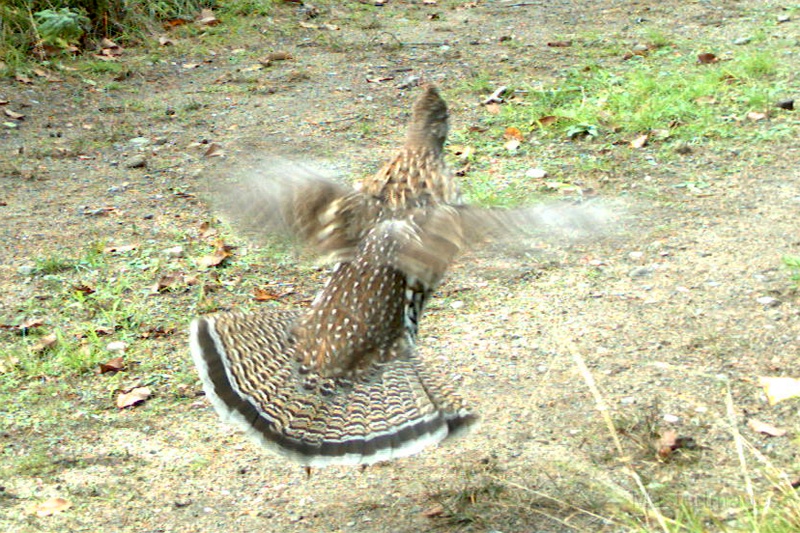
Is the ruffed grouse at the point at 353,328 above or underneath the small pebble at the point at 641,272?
above

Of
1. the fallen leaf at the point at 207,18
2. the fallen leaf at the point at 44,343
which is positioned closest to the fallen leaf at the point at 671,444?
the fallen leaf at the point at 44,343

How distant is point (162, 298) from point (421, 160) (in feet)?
6.97

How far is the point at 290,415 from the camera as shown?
4094 mm

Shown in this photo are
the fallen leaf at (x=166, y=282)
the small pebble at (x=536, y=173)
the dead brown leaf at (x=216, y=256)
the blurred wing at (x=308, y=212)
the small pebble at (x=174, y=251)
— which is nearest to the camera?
the blurred wing at (x=308, y=212)

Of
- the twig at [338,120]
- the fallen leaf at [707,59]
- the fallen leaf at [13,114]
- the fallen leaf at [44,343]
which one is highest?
the fallen leaf at [707,59]

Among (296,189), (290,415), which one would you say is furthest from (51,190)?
(290,415)

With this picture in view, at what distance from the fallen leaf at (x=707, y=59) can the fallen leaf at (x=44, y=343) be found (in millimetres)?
5960

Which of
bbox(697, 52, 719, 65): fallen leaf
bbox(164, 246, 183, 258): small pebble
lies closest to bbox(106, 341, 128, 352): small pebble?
bbox(164, 246, 183, 258): small pebble

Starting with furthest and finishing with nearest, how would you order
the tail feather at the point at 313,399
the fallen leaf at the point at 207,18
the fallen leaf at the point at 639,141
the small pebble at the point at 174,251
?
1. the fallen leaf at the point at 207,18
2. the fallen leaf at the point at 639,141
3. the small pebble at the point at 174,251
4. the tail feather at the point at 313,399

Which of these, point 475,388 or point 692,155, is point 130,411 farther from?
point 692,155

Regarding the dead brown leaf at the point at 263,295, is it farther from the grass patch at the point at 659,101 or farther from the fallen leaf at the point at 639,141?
the fallen leaf at the point at 639,141

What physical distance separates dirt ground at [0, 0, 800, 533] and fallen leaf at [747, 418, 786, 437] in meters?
0.03

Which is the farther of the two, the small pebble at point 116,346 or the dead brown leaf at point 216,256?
the dead brown leaf at point 216,256

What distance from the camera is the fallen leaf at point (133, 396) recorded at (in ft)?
17.5
